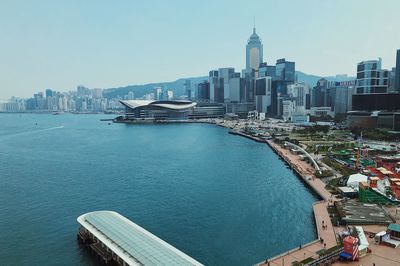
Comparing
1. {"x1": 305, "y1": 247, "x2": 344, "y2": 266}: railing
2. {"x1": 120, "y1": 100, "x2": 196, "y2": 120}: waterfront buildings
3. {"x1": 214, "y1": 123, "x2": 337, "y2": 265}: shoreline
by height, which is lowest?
{"x1": 214, "y1": 123, "x2": 337, "y2": 265}: shoreline

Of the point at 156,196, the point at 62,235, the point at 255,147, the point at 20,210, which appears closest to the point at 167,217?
the point at 156,196

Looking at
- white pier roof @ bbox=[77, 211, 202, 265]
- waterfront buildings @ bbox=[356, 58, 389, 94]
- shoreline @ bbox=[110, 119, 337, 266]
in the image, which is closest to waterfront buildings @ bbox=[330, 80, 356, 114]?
waterfront buildings @ bbox=[356, 58, 389, 94]

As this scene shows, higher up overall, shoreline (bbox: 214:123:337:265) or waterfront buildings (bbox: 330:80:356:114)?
waterfront buildings (bbox: 330:80:356:114)

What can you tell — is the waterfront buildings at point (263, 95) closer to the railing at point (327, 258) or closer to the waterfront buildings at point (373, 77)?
the waterfront buildings at point (373, 77)

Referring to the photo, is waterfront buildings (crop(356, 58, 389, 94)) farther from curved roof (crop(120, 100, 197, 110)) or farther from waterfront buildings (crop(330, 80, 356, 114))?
curved roof (crop(120, 100, 197, 110))

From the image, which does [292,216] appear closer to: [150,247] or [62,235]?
[150,247]

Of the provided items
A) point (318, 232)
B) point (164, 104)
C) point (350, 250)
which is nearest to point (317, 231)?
point (318, 232)

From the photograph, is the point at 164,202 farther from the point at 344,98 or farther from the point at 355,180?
the point at 344,98

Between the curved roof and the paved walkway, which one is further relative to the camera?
the curved roof
